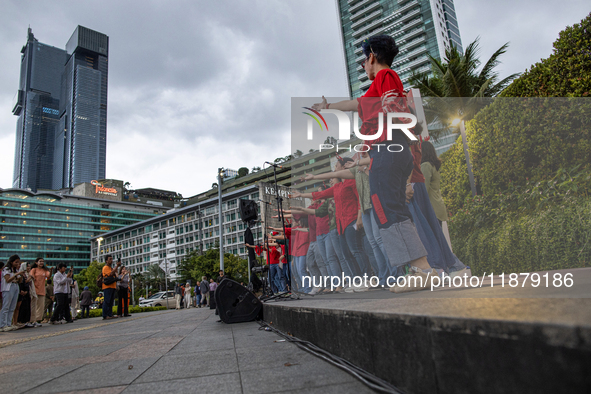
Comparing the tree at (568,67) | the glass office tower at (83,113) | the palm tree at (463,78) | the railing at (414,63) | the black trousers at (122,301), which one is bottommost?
the black trousers at (122,301)

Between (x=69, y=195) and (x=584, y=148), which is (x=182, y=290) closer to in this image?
(x=584, y=148)

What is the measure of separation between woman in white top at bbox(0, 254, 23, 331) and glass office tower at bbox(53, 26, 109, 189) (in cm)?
19211

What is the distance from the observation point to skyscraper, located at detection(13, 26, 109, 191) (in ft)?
578

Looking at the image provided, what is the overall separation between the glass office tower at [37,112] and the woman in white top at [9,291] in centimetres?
21620

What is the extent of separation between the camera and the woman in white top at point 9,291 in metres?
7.56

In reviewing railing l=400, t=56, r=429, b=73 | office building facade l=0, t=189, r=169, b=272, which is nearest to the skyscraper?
office building facade l=0, t=189, r=169, b=272

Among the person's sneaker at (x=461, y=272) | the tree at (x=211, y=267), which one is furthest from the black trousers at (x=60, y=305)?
the tree at (x=211, y=267)

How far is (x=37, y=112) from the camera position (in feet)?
615

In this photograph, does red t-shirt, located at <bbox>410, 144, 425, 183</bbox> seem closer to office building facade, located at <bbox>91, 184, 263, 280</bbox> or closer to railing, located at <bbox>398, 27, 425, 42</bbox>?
office building facade, located at <bbox>91, 184, 263, 280</bbox>

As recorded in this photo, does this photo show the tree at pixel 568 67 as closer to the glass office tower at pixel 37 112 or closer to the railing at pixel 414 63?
the railing at pixel 414 63

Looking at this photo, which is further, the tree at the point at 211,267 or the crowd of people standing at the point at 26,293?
the tree at the point at 211,267

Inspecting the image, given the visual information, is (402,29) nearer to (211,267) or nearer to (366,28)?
(366,28)

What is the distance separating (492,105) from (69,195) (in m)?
119

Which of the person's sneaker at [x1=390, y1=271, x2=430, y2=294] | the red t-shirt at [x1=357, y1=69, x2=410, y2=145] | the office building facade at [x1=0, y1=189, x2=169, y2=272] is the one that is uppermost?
the office building facade at [x1=0, y1=189, x2=169, y2=272]
